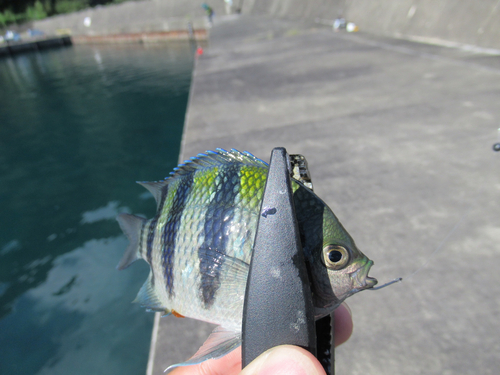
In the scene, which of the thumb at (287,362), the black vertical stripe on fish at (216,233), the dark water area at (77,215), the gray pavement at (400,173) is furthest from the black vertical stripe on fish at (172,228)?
the dark water area at (77,215)

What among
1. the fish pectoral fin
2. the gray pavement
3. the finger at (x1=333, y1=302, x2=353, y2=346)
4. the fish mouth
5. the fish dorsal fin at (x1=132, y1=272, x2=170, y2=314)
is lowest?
the gray pavement

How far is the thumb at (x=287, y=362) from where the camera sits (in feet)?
2.85

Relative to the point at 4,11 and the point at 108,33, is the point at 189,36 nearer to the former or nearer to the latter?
the point at 108,33

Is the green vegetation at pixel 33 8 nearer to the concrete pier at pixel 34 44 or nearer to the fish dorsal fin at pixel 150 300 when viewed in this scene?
the concrete pier at pixel 34 44

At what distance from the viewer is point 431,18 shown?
28.1 ft

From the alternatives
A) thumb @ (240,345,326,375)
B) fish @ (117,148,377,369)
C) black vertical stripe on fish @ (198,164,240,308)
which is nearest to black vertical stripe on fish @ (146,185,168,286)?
fish @ (117,148,377,369)

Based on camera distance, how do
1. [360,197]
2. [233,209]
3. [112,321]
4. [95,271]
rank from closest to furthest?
[233,209] → [360,197] → [112,321] → [95,271]

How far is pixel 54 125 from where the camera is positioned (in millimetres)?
12250

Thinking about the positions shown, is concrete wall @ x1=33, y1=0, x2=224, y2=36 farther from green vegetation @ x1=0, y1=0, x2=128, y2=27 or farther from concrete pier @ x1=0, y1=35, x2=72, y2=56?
green vegetation @ x1=0, y1=0, x2=128, y2=27

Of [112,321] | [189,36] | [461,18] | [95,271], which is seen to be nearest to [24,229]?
[95,271]

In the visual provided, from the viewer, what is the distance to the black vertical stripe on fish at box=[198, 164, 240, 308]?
1.08 meters

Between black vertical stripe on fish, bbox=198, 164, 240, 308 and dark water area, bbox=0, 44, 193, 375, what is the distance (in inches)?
146

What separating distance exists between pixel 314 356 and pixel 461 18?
9.26 meters

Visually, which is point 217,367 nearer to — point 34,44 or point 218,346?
point 218,346
